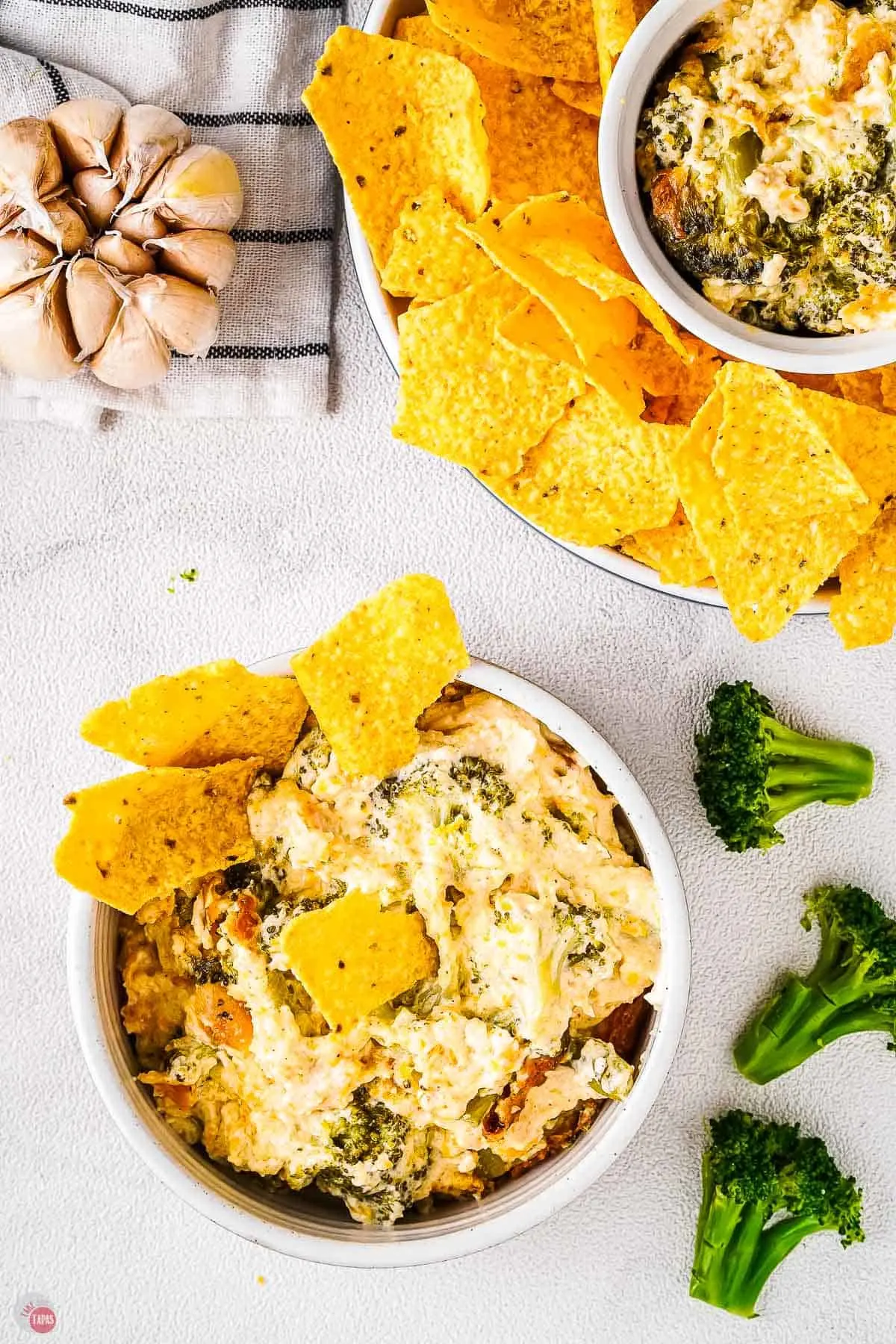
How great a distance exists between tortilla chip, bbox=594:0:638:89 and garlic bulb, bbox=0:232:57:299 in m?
0.79

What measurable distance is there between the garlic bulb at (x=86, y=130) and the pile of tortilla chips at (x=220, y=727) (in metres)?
0.74

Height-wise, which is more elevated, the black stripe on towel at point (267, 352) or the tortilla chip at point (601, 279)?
the tortilla chip at point (601, 279)

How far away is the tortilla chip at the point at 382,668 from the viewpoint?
1579 millimetres

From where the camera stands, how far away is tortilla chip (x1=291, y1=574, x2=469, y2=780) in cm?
158

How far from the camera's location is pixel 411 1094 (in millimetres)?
1613

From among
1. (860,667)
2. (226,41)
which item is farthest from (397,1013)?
(226,41)

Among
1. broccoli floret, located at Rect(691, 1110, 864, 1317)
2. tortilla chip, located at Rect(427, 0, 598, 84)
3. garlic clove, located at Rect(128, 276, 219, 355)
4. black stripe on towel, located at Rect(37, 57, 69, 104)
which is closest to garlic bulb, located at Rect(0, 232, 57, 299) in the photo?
garlic clove, located at Rect(128, 276, 219, 355)

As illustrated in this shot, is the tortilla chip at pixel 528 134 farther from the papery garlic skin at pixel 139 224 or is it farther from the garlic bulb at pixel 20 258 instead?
the garlic bulb at pixel 20 258

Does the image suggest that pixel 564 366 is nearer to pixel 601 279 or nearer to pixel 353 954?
pixel 601 279

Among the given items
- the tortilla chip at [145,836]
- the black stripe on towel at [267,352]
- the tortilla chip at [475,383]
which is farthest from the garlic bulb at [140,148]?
the tortilla chip at [145,836]

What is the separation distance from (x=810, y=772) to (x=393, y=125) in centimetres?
104

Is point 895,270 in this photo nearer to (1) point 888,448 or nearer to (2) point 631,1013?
(1) point 888,448

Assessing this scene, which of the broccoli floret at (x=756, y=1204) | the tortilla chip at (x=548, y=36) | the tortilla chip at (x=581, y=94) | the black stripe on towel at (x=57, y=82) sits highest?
the tortilla chip at (x=548, y=36)

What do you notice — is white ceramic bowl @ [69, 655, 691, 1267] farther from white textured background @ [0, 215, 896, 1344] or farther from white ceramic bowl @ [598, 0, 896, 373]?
white ceramic bowl @ [598, 0, 896, 373]
